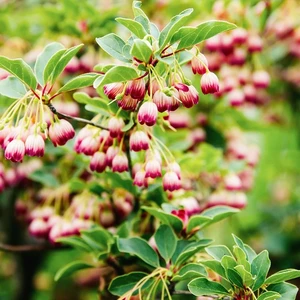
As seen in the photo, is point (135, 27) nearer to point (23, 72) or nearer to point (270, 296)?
point (23, 72)

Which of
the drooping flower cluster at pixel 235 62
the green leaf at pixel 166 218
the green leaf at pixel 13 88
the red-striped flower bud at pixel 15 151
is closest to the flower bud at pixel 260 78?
the drooping flower cluster at pixel 235 62

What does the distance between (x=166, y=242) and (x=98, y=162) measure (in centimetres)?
30

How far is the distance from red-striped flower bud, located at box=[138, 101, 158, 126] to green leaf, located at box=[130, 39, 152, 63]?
105 mm

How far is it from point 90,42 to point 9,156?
98 centimetres

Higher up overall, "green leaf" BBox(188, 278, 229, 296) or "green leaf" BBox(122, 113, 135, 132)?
"green leaf" BBox(122, 113, 135, 132)

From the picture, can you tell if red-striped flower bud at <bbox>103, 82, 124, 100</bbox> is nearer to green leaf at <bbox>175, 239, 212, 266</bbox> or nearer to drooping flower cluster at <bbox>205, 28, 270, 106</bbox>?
green leaf at <bbox>175, 239, 212, 266</bbox>

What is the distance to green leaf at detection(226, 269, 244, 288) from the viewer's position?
128 centimetres

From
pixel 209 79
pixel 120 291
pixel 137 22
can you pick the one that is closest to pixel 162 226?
pixel 120 291

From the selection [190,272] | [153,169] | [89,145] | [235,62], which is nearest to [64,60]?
[89,145]

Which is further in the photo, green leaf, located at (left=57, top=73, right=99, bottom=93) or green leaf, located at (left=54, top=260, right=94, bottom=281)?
green leaf, located at (left=54, top=260, right=94, bottom=281)

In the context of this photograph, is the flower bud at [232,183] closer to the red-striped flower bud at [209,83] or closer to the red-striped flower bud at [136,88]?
the red-striped flower bud at [209,83]

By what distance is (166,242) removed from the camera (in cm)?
149

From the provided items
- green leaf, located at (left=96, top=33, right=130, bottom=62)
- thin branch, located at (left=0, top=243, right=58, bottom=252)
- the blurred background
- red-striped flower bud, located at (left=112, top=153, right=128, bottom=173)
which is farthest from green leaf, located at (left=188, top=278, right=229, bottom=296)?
the blurred background

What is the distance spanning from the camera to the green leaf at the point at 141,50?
1.18 meters
